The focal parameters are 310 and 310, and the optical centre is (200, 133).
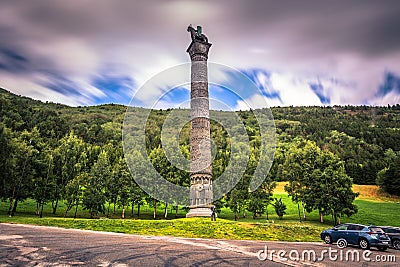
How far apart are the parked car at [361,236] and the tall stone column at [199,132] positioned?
15.2 m

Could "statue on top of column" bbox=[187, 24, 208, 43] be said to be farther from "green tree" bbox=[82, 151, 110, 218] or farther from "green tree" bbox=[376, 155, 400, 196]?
"green tree" bbox=[376, 155, 400, 196]

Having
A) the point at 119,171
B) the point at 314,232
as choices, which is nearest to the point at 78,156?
the point at 119,171

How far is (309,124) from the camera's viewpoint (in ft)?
629

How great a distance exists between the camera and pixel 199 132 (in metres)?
36.6

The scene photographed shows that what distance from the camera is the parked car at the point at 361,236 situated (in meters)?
18.6

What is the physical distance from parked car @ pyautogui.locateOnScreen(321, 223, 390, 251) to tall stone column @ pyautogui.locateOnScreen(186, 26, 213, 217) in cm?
1523

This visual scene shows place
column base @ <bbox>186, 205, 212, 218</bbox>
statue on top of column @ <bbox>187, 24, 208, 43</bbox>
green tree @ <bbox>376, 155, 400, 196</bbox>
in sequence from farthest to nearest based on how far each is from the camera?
green tree @ <bbox>376, 155, 400, 196</bbox>
statue on top of column @ <bbox>187, 24, 208, 43</bbox>
column base @ <bbox>186, 205, 212, 218</bbox>

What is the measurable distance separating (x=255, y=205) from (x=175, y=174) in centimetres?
1452

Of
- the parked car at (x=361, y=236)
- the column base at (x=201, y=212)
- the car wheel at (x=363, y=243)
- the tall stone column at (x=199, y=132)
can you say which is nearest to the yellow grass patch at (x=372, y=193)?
the tall stone column at (x=199, y=132)

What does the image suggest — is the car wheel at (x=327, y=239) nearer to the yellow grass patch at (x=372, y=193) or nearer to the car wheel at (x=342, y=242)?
the car wheel at (x=342, y=242)

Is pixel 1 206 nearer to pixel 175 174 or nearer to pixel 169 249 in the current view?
pixel 175 174

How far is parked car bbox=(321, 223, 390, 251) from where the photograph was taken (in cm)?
1864

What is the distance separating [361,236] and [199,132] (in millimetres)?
21144

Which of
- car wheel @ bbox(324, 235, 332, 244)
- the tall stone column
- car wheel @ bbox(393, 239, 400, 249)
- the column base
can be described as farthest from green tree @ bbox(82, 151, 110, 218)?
car wheel @ bbox(393, 239, 400, 249)
